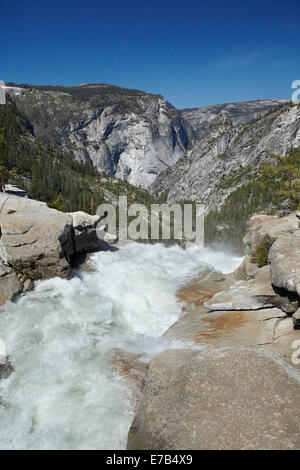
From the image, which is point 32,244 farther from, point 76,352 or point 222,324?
point 222,324

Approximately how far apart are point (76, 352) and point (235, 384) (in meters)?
8.13

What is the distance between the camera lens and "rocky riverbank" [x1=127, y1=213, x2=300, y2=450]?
7117 millimetres

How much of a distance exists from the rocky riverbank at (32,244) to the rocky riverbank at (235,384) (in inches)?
500

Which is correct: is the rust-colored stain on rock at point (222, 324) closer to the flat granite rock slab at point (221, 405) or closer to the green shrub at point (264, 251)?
the flat granite rock slab at point (221, 405)

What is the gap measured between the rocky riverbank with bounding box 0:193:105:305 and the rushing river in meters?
1.17

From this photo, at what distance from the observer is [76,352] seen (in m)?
13.3

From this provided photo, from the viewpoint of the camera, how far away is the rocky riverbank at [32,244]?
20.8 m

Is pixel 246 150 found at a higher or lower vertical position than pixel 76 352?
higher

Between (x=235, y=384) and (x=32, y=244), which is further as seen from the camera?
(x=32, y=244)

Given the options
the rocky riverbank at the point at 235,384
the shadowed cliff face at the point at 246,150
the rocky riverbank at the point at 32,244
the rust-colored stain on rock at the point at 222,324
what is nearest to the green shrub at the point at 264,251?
the rocky riverbank at the point at 235,384

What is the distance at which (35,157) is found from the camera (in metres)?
134

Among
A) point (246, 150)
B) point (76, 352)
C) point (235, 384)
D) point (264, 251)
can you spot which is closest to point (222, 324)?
point (235, 384)
